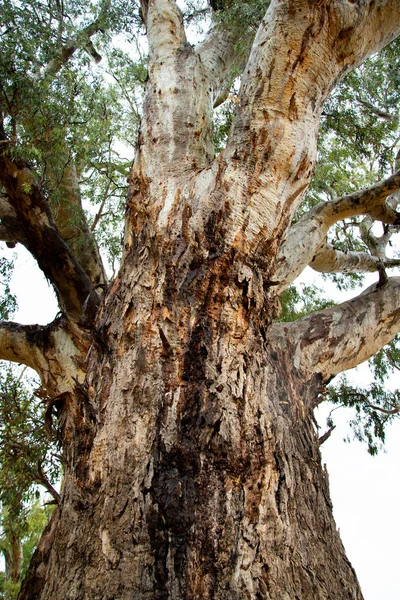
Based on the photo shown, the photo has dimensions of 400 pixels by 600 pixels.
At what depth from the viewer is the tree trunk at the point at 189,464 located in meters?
1.43

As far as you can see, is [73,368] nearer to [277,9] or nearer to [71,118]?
[277,9]

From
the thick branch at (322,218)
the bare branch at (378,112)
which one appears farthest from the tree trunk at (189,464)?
the bare branch at (378,112)

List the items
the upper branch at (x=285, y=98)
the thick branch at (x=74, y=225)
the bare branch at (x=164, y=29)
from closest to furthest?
the upper branch at (x=285, y=98), the bare branch at (x=164, y=29), the thick branch at (x=74, y=225)

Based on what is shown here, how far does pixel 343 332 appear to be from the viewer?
3.20 m

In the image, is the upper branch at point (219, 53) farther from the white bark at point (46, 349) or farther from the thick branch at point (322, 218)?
the white bark at point (46, 349)

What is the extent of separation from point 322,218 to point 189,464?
2.41 meters

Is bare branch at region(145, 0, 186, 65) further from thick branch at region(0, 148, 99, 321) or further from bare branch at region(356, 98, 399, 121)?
bare branch at region(356, 98, 399, 121)

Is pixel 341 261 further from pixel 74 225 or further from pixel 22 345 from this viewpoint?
pixel 22 345

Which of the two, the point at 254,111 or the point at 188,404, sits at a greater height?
the point at 254,111

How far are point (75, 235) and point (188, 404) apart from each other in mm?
3114

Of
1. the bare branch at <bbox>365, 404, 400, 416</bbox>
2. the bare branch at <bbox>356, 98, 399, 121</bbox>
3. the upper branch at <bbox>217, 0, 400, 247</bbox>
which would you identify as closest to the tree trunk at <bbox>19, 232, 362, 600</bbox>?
the upper branch at <bbox>217, 0, 400, 247</bbox>

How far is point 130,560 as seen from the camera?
1.42 metres

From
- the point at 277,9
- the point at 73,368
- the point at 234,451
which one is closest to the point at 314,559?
the point at 234,451

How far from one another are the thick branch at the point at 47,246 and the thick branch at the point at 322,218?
1.27 metres
